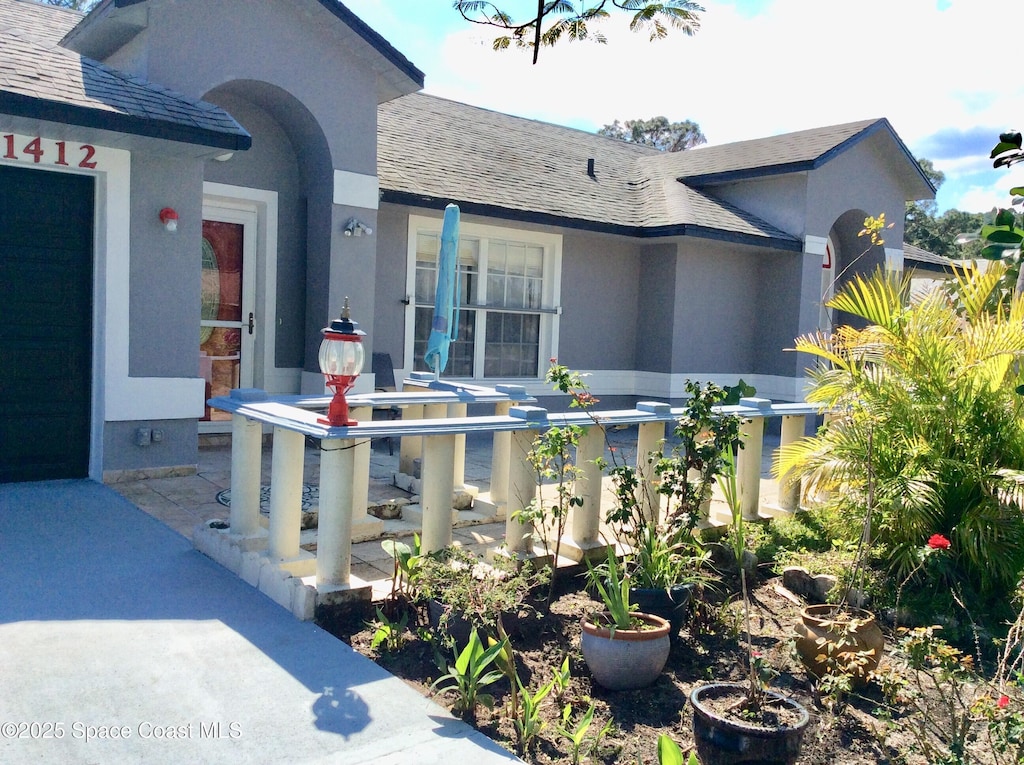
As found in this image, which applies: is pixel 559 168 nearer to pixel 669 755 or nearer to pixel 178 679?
pixel 178 679

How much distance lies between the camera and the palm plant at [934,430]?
208 inches

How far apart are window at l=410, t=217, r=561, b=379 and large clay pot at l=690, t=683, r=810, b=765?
803 cm

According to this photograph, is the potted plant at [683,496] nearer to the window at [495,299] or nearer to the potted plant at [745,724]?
the potted plant at [745,724]

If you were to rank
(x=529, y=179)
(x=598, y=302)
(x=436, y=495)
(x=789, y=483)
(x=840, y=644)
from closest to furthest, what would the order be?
(x=840, y=644) < (x=436, y=495) < (x=789, y=483) < (x=529, y=179) < (x=598, y=302)

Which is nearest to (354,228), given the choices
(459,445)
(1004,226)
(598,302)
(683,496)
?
(459,445)

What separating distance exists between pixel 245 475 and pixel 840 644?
3454 mm

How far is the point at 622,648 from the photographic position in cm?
401

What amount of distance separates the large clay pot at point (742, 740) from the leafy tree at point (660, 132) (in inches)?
1743

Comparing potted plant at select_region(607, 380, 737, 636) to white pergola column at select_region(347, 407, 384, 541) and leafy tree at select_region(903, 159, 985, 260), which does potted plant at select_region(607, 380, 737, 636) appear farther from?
leafy tree at select_region(903, 159, 985, 260)

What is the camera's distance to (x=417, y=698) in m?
3.76

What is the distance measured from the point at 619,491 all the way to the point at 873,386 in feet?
7.40

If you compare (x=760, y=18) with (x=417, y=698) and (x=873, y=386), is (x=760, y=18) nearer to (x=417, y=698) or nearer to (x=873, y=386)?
(x=873, y=386)

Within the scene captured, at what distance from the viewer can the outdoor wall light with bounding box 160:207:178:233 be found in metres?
7.21

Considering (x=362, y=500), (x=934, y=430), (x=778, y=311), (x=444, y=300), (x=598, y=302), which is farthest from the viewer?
(x=778, y=311)
